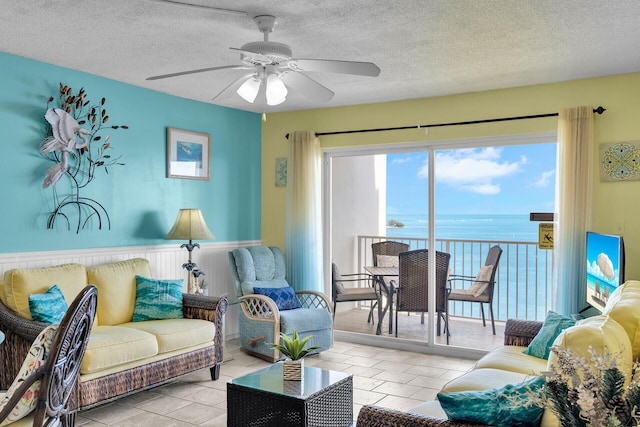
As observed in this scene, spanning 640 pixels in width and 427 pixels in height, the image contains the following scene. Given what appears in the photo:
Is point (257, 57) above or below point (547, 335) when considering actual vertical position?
above

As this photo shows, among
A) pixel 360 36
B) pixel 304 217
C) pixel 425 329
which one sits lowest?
pixel 425 329

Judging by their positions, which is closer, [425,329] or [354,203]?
[425,329]

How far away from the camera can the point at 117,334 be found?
3785 mm

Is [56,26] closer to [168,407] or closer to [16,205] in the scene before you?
[16,205]

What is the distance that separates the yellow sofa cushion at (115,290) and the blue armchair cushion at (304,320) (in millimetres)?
1332

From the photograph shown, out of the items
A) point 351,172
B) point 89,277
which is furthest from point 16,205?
point 351,172

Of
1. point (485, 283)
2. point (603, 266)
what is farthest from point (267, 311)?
point (603, 266)

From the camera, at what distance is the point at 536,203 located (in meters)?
4.93

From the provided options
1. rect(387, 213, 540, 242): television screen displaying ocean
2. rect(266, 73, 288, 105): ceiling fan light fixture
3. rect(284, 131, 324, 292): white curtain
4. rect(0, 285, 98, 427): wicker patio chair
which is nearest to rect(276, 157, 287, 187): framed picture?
rect(284, 131, 324, 292): white curtain

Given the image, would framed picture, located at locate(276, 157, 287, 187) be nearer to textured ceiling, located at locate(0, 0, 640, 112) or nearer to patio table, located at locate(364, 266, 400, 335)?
patio table, located at locate(364, 266, 400, 335)

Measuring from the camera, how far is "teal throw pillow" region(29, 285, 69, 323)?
3592mm

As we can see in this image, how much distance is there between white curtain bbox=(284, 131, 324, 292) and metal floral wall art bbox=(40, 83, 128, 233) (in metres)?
1.95

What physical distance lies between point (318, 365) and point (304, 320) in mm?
423

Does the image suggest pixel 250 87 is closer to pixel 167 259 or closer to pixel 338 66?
pixel 338 66
